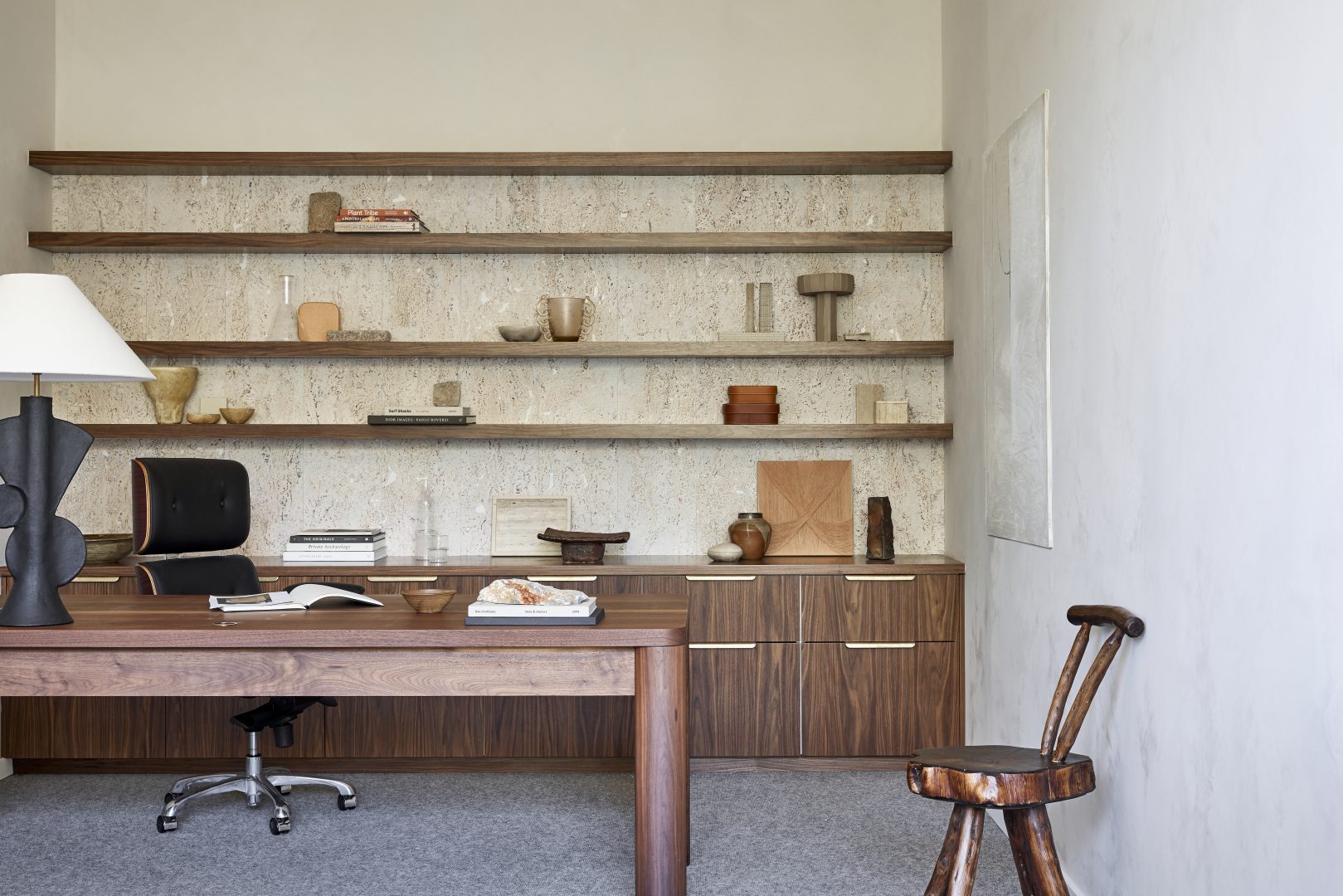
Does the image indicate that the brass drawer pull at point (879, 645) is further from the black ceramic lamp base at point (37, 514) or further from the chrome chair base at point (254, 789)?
the black ceramic lamp base at point (37, 514)

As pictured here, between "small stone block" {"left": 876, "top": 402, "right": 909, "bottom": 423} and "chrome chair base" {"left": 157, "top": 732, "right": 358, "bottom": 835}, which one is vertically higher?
"small stone block" {"left": 876, "top": 402, "right": 909, "bottom": 423}

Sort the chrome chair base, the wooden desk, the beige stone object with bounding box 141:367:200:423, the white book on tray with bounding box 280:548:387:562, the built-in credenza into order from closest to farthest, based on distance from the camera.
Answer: the wooden desk < the chrome chair base < the built-in credenza < the white book on tray with bounding box 280:548:387:562 < the beige stone object with bounding box 141:367:200:423

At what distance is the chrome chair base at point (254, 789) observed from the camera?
11.7ft

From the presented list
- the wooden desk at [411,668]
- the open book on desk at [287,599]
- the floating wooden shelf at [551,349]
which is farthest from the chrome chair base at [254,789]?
the floating wooden shelf at [551,349]

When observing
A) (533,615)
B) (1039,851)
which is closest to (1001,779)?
(1039,851)

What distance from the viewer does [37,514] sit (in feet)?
9.29

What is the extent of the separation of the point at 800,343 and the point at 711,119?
43.2 inches

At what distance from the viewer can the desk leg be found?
104 inches

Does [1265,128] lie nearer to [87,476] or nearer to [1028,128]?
[1028,128]

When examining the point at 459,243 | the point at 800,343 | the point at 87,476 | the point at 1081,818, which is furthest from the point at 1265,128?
the point at 87,476

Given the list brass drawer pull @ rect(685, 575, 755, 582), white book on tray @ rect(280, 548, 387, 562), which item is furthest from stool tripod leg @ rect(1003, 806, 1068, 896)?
white book on tray @ rect(280, 548, 387, 562)

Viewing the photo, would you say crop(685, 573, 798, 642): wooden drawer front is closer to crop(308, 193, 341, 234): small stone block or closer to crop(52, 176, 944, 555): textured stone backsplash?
crop(52, 176, 944, 555): textured stone backsplash

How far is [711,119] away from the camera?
4.89 metres

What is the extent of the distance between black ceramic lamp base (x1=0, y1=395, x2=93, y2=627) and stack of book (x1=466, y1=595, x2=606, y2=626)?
103cm
